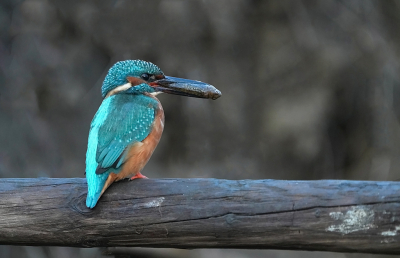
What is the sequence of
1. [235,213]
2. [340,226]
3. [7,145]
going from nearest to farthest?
[340,226], [235,213], [7,145]

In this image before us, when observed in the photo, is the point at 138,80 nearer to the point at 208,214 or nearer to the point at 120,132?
the point at 120,132

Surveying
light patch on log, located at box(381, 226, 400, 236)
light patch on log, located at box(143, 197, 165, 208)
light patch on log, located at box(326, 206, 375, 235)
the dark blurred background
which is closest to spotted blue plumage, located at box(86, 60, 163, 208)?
light patch on log, located at box(143, 197, 165, 208)

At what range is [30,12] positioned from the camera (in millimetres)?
4977

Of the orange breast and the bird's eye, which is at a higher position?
the bird's eye

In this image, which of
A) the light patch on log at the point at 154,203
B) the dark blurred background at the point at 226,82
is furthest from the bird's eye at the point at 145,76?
the dark blurred background at the point at 226,82

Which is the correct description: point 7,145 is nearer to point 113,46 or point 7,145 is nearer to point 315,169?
point 113,46

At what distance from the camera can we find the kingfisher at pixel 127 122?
2091 mm

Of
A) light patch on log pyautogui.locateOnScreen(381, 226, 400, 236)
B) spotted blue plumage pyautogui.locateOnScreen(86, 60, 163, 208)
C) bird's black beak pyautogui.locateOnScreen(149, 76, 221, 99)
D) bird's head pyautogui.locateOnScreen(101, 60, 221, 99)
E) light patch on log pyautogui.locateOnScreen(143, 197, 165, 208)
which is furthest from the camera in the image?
bird's head pyautogui.locateOnScreen(101, 60, 221, 99)

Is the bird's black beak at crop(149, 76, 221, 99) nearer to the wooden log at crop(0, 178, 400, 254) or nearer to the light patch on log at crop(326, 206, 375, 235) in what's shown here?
the wooden log at crop(0, 178, 400, 254)

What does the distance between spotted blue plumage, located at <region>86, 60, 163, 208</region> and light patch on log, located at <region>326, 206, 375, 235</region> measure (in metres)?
0.96

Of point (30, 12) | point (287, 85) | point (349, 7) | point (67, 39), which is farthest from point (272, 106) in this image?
point (30, 12)

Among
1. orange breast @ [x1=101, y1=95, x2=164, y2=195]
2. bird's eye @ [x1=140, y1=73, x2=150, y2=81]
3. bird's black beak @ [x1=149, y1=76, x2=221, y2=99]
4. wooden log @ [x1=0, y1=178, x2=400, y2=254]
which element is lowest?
wooden log @ [x1=0, y1=178, x2=400, y2=254]

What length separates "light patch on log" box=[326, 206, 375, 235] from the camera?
1613 millimetres

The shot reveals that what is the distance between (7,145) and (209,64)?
2.34 metres
